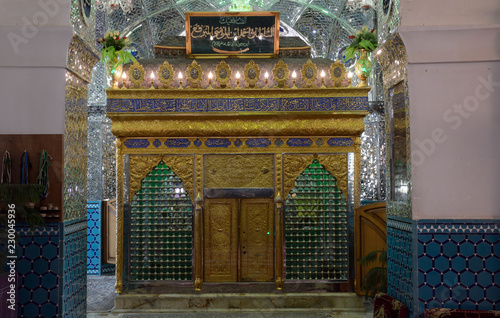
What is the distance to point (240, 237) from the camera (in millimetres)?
4598

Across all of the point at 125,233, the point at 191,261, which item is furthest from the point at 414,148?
the point at 125,233

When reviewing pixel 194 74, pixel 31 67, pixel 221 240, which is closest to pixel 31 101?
pixel 31 67

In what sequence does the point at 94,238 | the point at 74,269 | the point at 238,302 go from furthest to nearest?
the point at 94,238 < the point at 238,302 < the point at 74,269

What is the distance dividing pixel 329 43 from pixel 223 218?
12.8ft

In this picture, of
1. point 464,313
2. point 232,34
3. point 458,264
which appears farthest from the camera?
point 232,34

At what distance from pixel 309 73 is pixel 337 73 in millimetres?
302

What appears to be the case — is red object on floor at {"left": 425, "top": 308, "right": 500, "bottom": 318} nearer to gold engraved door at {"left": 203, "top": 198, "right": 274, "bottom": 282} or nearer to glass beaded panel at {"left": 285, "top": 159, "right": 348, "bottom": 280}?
glass beaded panel at {"left": 285, "top": 159, "right": 348, "bottom": 280}

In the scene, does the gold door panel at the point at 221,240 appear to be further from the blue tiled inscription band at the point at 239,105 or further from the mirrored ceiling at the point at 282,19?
the mirrored ceiling at the point at 282,19

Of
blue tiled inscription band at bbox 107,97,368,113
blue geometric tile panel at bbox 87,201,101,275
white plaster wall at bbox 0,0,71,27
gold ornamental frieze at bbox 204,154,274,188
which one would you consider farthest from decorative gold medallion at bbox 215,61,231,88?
blue geometric tile panel at bbox 87,201,101,275

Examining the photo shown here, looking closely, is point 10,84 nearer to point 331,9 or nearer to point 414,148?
point 414,148

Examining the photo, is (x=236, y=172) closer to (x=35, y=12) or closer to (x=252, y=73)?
(x=252, y=73)

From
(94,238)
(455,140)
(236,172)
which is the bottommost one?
(94,238)

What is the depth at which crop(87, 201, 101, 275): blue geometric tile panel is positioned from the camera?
6.19 metres

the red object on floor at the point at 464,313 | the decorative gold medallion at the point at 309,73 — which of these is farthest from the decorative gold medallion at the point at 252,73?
the red object on floor at the point at 464,313
